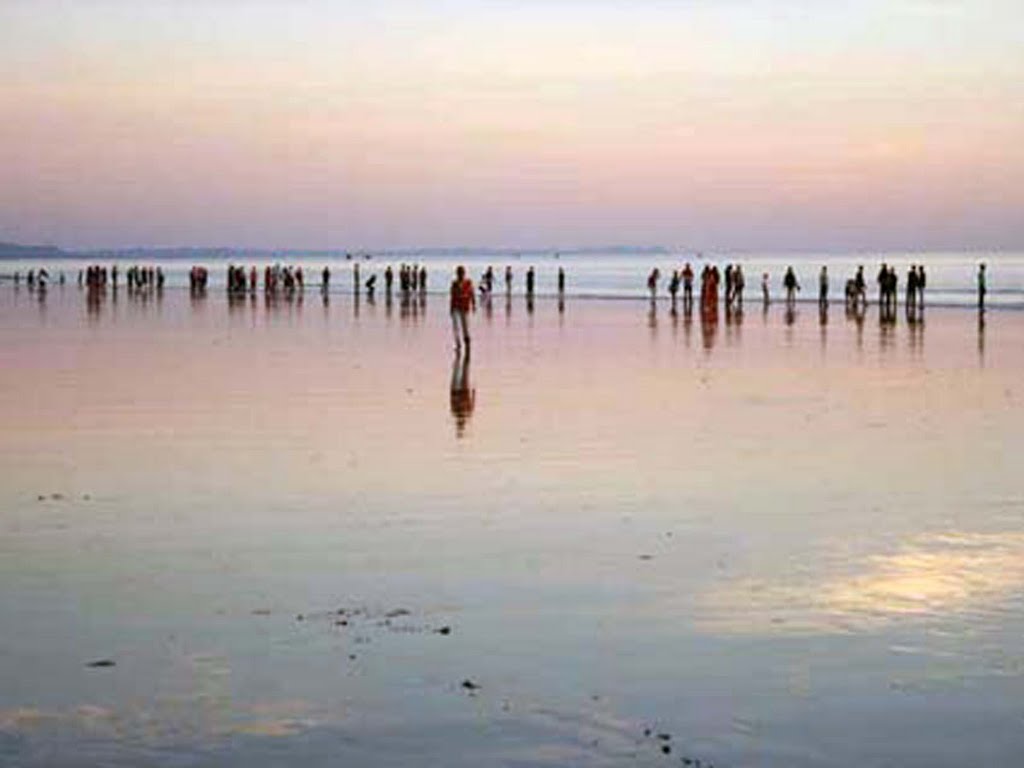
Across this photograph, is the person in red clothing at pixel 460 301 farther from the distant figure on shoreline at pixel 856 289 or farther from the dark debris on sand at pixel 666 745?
the dark debris on sand at pixel 666 745

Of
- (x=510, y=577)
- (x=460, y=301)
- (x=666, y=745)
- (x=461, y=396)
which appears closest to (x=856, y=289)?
(x=460, y=301)

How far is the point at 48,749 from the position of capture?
7918 mm

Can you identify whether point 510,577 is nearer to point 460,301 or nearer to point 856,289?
point 460,301

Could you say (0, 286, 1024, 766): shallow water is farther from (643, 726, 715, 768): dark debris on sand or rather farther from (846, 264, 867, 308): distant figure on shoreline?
(846, 264, 867, 308): distant figure on shoreline

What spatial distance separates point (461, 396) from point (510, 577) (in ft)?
46.6

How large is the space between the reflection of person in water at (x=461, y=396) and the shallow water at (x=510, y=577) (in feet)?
0.50

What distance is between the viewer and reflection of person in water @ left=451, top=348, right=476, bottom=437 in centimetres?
2227

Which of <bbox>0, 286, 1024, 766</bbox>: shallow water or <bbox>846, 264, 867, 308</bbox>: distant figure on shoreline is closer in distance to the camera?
<bbox>0, 286, 1024, 766</bbox>: shallow water

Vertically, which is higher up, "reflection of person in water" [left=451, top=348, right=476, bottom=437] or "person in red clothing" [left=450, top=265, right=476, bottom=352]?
"person in red clothing" [left=450, top=265, right=476, bottom=352]

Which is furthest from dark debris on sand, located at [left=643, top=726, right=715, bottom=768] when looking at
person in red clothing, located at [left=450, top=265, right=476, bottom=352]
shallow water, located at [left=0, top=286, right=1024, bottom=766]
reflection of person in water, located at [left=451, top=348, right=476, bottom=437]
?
person in red clothing, located at [left=450, top=265, right=476, bottom=352]

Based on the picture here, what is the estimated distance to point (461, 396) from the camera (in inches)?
1024

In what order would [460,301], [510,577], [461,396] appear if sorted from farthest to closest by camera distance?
[460,301]
[461,396]
[510,577]

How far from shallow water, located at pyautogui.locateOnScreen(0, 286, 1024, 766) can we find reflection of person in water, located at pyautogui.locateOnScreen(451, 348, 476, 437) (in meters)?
0.15

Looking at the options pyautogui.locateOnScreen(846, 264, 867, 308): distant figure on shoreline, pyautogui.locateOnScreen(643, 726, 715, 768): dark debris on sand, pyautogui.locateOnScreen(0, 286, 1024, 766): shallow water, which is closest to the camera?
pyautogui.locateOnScreen(643, 726, 715, 768): dark debris on sand
